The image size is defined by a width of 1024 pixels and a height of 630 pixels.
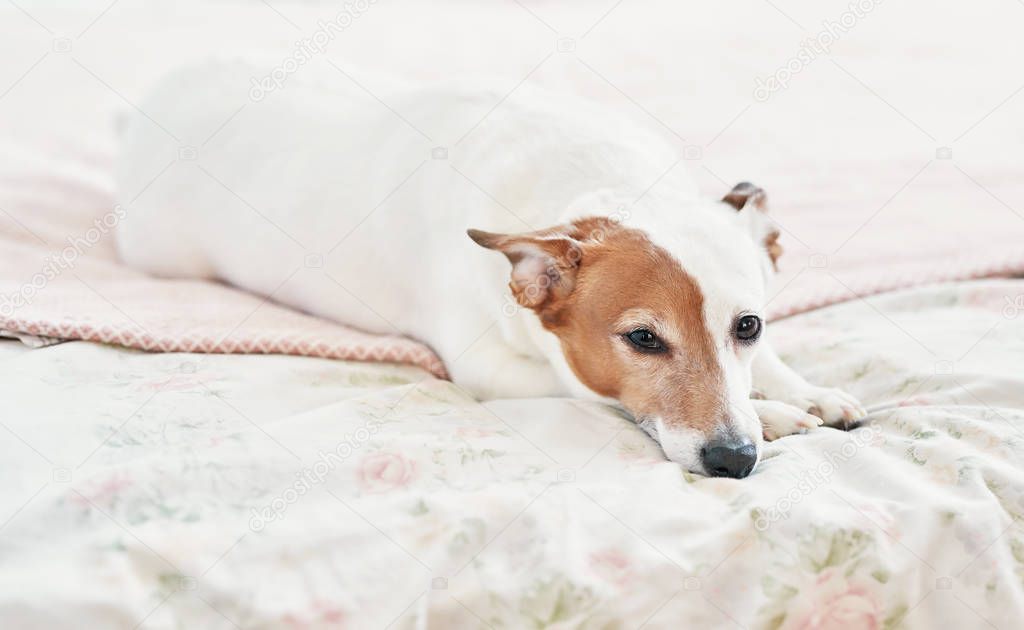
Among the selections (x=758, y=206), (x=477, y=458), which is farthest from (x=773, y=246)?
(x=477, y=458)

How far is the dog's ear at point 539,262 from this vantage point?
2.08 meters

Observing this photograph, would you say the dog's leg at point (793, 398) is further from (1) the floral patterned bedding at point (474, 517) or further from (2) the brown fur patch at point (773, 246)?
(2) the brown fur patch at point (773, 246)

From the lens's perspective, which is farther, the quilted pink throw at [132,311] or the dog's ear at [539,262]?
the quilted pink throw at [132,311]

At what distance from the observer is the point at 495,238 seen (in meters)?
2.06

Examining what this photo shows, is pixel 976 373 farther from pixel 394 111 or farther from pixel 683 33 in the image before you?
pixel 683 33

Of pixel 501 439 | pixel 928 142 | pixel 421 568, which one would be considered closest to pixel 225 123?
pixel 501 439
